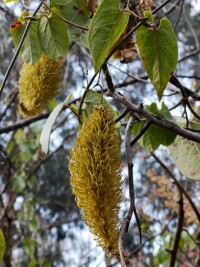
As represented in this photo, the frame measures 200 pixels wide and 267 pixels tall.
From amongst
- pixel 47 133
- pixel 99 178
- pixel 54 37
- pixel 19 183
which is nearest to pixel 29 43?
pixel 54 37

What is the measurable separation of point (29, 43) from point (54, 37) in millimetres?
75

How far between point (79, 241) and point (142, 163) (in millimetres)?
1125

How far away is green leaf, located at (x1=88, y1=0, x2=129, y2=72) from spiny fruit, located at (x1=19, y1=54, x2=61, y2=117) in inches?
8.0

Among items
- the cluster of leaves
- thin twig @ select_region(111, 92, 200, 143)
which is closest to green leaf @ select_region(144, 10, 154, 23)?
the cluster of leaves

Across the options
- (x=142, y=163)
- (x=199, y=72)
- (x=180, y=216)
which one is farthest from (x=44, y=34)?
(x=142, y=163)

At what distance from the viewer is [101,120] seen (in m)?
0.56

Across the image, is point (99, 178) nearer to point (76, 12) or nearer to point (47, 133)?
point (47, 133)

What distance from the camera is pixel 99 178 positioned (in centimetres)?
51

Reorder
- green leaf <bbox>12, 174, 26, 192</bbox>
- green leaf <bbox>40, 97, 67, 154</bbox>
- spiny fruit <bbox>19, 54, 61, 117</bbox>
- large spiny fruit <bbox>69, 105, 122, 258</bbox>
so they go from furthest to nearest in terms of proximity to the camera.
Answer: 1. green leaf <bbox>12, 174, 26, 192</bbox>
2. spiny fruit <bbox>19, 54, 61, 117</bbox>
3. green leaf <bbox>40, 97, 67, 154</bbox>
4. large spiny fruit <bbox>69, 105, 122, 258</bbox>

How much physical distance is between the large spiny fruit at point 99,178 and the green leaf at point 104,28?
84mm

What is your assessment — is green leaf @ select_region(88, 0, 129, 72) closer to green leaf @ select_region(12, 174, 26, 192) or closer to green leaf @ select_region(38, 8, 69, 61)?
green leaf @ select_region(38, 8, 69, 61)

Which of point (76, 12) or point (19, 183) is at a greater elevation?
point (19, 183)

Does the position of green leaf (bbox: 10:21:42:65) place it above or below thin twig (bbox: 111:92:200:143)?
above

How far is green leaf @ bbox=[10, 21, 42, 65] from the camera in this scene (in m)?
0.80
